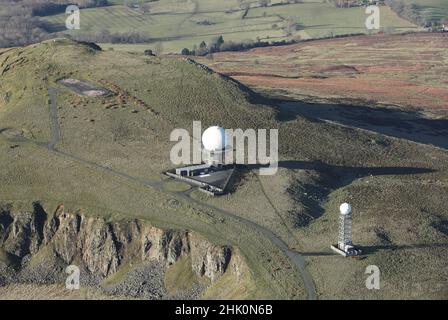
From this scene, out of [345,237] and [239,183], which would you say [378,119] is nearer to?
[239,183]

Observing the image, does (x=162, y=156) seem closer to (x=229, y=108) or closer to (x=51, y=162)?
(x=51, y=162)

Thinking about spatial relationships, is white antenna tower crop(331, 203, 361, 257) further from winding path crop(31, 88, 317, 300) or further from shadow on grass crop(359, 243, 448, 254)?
winding path crop(31, 88, 317, 300)

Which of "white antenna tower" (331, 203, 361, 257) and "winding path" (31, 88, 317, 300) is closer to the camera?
"winding path" (31, 88, 317, 300)

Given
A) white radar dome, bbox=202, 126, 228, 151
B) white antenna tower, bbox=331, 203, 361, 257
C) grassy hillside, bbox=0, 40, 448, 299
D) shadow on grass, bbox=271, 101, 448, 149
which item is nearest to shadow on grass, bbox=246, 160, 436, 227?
grassy hillside, bbox=0, 40, 448, 299

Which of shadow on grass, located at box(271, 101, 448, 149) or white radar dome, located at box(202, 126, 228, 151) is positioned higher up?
white radar dome, located at box(202, 126, 228, 151)

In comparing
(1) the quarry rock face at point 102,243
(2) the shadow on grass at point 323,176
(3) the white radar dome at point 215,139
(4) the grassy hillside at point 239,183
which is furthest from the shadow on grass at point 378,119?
(1) the quarry rock face at point 102,243

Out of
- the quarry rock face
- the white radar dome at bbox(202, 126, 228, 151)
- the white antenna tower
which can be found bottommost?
the quarry rock face
